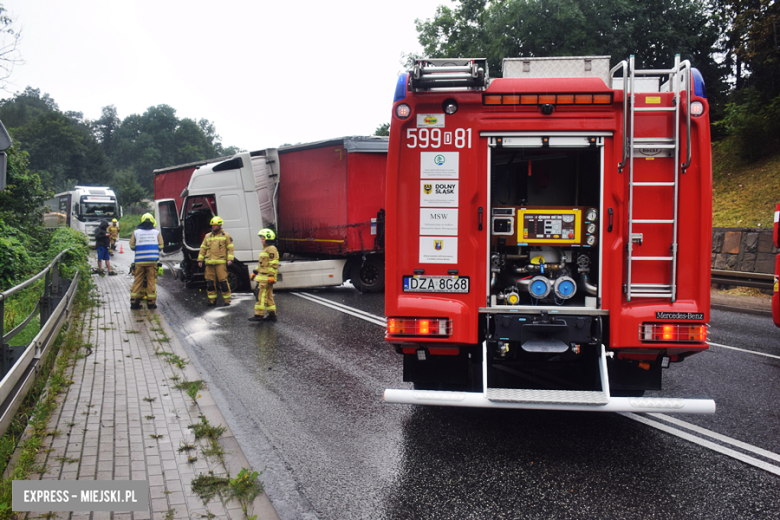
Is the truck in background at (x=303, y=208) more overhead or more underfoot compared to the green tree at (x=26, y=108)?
more underfoot

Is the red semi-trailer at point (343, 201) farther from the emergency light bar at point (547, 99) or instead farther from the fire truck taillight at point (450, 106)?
the emergency light bar at point (547, 99)

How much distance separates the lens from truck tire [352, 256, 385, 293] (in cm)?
1369

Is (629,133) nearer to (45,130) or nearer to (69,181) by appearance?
(69,181)

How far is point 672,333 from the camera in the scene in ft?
14.4

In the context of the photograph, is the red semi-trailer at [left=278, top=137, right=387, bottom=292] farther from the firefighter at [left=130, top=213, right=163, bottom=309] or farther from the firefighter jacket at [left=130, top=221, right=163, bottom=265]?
the firefighter jacket at [left=130, top=221, right=163, bottom=265]

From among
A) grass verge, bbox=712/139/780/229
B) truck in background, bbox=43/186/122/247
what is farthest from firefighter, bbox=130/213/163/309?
truck in background, bbox=43/186/122/247

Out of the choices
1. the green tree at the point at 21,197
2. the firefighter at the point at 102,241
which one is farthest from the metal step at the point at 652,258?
the firefighter at the point at 102,241

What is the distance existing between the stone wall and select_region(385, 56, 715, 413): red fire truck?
479 inches

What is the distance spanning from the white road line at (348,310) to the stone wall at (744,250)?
1055cm

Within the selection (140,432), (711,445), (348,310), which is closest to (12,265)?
(348,310)

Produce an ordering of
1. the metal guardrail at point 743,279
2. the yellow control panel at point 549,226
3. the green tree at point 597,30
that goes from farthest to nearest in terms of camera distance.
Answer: the green tree at point 597,30 → the metal guardrail at point 743,279 → the yellow control panel at point 549,226

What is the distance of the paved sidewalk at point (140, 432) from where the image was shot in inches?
144

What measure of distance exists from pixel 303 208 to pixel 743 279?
1128 centimetres

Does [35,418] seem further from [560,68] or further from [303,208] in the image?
[303,208]
